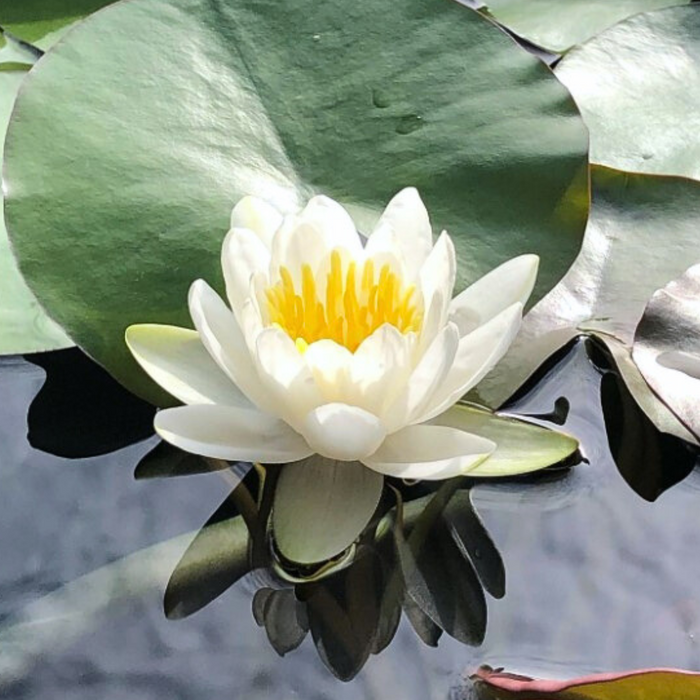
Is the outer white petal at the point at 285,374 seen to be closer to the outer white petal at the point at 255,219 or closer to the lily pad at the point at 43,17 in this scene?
the outer white petal at the point at 255,219

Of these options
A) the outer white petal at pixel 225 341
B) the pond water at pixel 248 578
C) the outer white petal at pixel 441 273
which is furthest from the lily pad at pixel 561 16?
the outer white petal at pixel 225 341

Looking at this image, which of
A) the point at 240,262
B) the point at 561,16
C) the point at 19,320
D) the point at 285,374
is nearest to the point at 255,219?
the point at 240,262

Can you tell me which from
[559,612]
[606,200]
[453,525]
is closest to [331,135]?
[606,200]

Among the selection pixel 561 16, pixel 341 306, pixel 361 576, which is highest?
pixel 341 306

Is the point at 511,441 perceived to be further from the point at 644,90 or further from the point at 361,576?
the point at 644,90

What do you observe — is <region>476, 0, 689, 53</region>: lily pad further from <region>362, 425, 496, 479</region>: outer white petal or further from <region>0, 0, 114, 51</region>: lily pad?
<region>362, 425, 496, 479</region>: outer white petal
